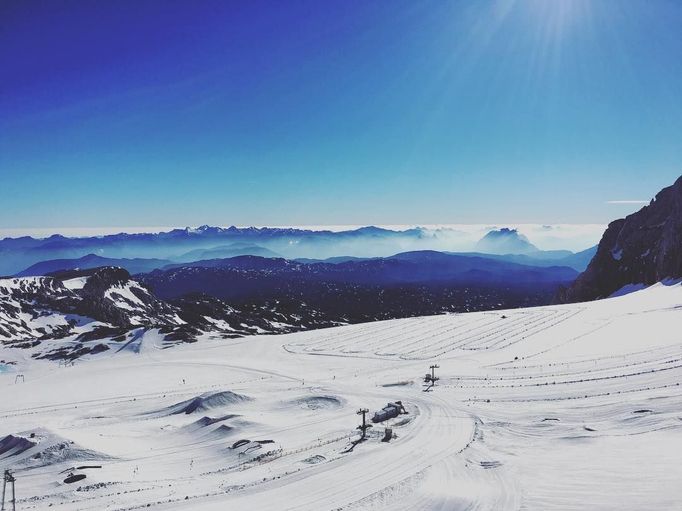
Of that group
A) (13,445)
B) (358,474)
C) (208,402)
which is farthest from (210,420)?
(358,474)

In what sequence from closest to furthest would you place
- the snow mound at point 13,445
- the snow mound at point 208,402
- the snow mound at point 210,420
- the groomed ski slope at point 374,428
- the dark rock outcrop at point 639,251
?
the groomed ski slope at point 374,428
the snow mound at point 13,445
the snow mound at point 210,420
the snow mound at point 208,402
the dark rock outcrop at point 639,251

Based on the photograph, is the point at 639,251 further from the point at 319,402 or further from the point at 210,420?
the point at 210,420

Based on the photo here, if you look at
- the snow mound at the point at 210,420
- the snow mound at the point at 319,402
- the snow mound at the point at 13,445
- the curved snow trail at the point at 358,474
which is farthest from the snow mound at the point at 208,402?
the curved snow trail at the point at 358,474

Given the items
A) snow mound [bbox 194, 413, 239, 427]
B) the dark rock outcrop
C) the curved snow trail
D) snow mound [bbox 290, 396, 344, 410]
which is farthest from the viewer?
the dark rock outcrop

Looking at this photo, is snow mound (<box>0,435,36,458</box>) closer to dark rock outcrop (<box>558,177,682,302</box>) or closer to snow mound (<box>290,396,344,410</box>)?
snow mound (<box>290,396,344,410</box>)

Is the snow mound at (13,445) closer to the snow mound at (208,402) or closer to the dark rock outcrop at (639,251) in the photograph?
the snow mound at (208,402)

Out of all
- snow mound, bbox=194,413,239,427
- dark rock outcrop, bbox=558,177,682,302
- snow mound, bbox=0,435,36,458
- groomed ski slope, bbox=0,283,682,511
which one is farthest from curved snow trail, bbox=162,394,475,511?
dark rock outcrop, bbox=558,177,682,302
